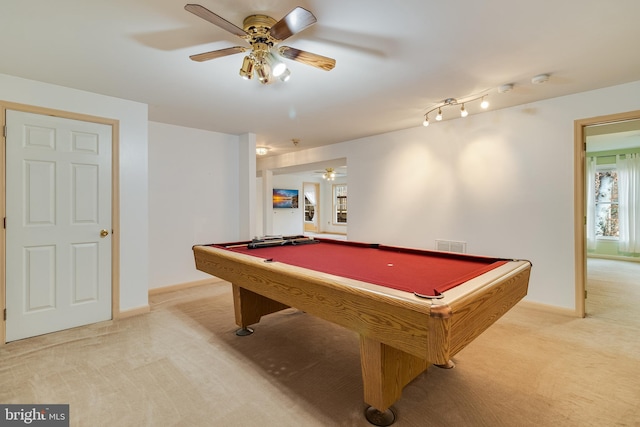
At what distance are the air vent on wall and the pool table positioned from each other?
1.64m

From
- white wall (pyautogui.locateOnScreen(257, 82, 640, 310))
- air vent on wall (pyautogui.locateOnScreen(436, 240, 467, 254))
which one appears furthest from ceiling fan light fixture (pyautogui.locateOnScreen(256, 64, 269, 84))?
air vent on wall (pyautogui.locateOnScreen(436, 240, 467, 254))

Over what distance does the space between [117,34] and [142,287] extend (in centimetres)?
245

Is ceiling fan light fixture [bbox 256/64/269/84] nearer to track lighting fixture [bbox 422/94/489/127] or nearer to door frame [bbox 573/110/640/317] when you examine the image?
track lighting fixture [bbox 422/94/489/127]

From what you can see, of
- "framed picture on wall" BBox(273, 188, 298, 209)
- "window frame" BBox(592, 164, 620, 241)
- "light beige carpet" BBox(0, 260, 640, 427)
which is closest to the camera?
"light beige carpet" BBox(0, 260, 640, 427)

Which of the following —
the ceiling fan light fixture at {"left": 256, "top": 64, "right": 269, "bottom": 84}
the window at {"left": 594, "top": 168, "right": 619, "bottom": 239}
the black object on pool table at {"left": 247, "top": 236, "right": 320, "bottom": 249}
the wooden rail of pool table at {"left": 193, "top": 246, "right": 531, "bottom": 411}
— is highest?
the ceiling fan light fixture at {"left": 256, "top": 64, "right": 269, "bottom": 84}

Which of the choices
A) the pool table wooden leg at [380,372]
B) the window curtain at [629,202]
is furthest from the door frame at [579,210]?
the window curtain at [629,202]

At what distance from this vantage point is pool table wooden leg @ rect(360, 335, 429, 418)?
1467 mm

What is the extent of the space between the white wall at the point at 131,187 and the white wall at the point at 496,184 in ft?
10.3

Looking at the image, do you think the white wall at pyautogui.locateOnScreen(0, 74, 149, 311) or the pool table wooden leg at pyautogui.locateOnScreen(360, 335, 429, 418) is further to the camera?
the white wall at pyautogui.locateOnScreen(0, 74, 149, 311)

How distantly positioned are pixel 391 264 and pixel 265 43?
165cm

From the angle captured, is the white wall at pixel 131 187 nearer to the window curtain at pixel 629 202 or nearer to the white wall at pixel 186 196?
the white wall at pixel 186 196

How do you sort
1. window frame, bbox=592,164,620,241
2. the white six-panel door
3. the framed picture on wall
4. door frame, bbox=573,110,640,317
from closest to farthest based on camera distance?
the white six-panel door, door frame, bbox=573,110,640,317, window frame, bbox=592,164,620,241, the framed picture on wall

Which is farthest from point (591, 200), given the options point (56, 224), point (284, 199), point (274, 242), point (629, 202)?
point (56, 224)

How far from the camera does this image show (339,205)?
11.3 meters
